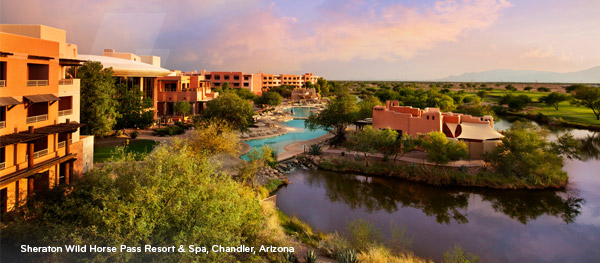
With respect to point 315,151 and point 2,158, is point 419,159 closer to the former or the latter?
point 315,151

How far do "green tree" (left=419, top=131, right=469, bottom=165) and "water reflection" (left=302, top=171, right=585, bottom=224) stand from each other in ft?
6.48

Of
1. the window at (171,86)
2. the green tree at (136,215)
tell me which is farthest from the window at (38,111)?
the window at (171,86)

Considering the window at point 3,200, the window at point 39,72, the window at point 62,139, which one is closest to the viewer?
the window at point 3,200

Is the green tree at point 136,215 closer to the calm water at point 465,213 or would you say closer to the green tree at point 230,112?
the calm water at point 465,213

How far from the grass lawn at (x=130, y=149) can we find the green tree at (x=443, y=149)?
1743 cm

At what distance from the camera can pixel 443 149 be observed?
22672mm

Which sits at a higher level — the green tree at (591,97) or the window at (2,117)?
the green tree at (591,97)

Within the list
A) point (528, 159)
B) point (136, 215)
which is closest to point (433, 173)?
point (528, 159)

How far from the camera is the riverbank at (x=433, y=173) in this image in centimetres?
2177

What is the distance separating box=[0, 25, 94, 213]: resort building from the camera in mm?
12148

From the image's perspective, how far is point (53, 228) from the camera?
8.87m

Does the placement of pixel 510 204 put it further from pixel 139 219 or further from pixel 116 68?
pixel 116 68

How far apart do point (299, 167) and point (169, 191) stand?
650 inches

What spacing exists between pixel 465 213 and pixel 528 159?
630 cm
